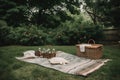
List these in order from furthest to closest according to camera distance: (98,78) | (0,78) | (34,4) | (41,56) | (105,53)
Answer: (34,4) → (105,53) → (41,56) → (98,78) → (0,78)

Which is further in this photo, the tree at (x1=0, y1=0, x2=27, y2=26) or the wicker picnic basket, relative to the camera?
the tree at (x1=0, y1=0, x2=27, y2=26)

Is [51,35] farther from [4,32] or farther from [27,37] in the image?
[4,32]

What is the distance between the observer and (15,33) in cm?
1224

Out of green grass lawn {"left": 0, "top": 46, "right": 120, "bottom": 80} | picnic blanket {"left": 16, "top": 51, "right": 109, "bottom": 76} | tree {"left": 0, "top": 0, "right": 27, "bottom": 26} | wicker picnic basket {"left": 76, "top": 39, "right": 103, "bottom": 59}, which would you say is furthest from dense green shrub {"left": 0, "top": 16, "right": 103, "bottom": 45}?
green grass lawn {"left": 0, "top": 46, "right": 120, "bottom": 80}

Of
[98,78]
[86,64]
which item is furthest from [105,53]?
[98,78]

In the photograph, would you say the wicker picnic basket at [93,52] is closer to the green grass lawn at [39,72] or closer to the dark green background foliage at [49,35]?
the green grass lawn at [39,72]

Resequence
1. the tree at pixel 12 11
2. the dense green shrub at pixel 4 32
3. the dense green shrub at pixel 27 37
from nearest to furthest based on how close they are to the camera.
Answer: the dense green shrub at pixel 27 37
the dense green shrub at pixel 4 32
the tree at pixel 12 11

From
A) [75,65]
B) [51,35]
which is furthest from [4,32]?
[75,65]

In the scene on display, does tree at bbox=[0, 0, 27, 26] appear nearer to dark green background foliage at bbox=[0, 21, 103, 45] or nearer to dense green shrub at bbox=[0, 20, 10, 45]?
dark green background foliage at bbox=[0, 21, 103, 45]

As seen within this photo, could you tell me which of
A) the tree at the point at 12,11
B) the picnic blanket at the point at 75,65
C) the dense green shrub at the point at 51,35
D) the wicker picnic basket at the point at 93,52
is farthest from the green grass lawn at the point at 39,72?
the tree at the point at 12,11

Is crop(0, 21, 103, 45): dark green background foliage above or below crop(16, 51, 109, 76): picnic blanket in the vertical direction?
above

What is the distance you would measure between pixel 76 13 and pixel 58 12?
1522mm

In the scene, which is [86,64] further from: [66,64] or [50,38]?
[50,38]

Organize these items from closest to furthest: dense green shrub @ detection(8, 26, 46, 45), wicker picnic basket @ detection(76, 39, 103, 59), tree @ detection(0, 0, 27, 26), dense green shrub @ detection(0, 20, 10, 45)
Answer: wicker picnic basket @ detection(76, 39, 103, 59) < dense green shrub @ detection(8, 26, 46, 45) < dense green shrub @ detection(0, 20, 10, 45) < tree @ detection(0, 0, 27, 26)
